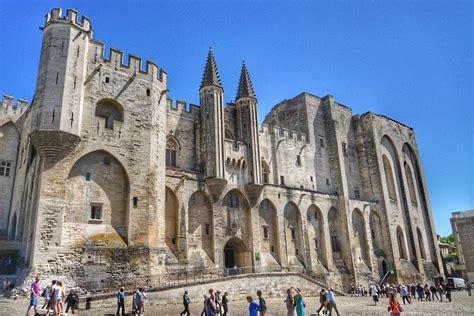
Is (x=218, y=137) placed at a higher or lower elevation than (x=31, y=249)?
higher

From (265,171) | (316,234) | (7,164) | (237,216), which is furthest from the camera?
(316,234)

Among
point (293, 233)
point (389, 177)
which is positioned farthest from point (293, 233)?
point (389, 177)

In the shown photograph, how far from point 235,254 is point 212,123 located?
10767mm

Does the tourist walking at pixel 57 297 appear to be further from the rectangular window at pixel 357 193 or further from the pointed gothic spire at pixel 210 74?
the rectangular window at pixel 357 193

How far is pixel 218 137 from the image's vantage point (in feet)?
92.0

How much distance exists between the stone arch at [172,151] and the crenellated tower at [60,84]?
25.4ft

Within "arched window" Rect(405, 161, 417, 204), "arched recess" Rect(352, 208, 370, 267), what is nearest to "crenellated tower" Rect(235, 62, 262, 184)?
"arched recess" Rect(352, 208, 370, 267)

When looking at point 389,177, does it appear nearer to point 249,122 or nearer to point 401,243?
point 401,243

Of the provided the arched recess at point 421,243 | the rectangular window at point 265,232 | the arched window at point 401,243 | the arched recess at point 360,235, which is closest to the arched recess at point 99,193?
the rectangular window at point 265,232

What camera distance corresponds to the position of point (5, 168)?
91.0 ft

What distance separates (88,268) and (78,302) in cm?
282

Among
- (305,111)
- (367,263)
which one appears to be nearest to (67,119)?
(305,111)

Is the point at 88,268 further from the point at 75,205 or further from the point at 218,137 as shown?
the point at 218,137

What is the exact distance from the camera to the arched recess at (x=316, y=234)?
34219 mm
